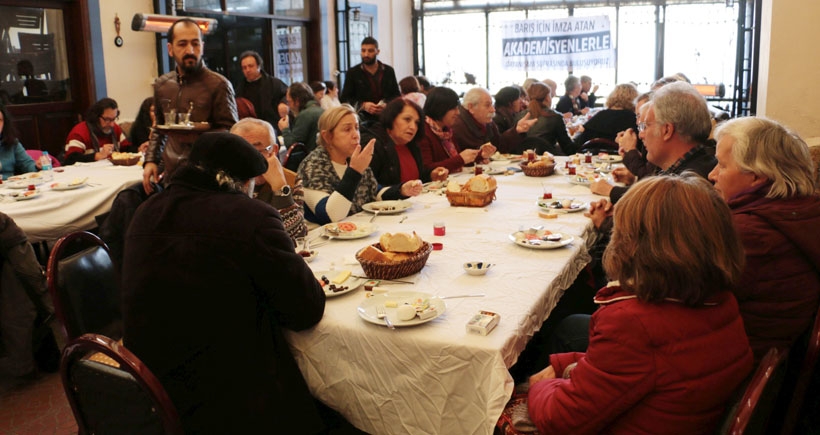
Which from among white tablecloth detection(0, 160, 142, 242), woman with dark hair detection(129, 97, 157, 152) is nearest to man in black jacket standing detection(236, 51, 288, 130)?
woman with dark hair detection(129, 97, 157, 152)

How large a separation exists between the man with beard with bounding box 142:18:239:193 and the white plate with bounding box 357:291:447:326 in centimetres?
234

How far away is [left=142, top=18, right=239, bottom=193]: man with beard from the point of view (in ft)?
13.4

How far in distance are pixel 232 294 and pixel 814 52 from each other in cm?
456

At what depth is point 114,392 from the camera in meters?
1.54

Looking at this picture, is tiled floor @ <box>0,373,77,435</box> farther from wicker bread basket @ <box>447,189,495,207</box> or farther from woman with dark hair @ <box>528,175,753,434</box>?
woman with dark hair @ <box>528,175,753,434</box>

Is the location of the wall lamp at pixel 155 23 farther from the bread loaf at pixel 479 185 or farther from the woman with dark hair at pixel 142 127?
the bread loaf at pixel 479 185

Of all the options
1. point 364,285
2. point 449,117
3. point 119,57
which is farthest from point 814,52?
point 119,57

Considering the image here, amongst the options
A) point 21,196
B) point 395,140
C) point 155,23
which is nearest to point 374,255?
point 395,140

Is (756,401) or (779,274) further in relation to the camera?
(779,274)

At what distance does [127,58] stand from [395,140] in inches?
186

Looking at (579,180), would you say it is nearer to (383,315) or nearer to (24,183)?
(383,315)

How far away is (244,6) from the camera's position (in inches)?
373

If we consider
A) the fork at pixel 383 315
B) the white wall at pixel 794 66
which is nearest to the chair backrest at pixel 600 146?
the white wall at pixel 794 66

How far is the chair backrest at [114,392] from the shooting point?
1.45 m
